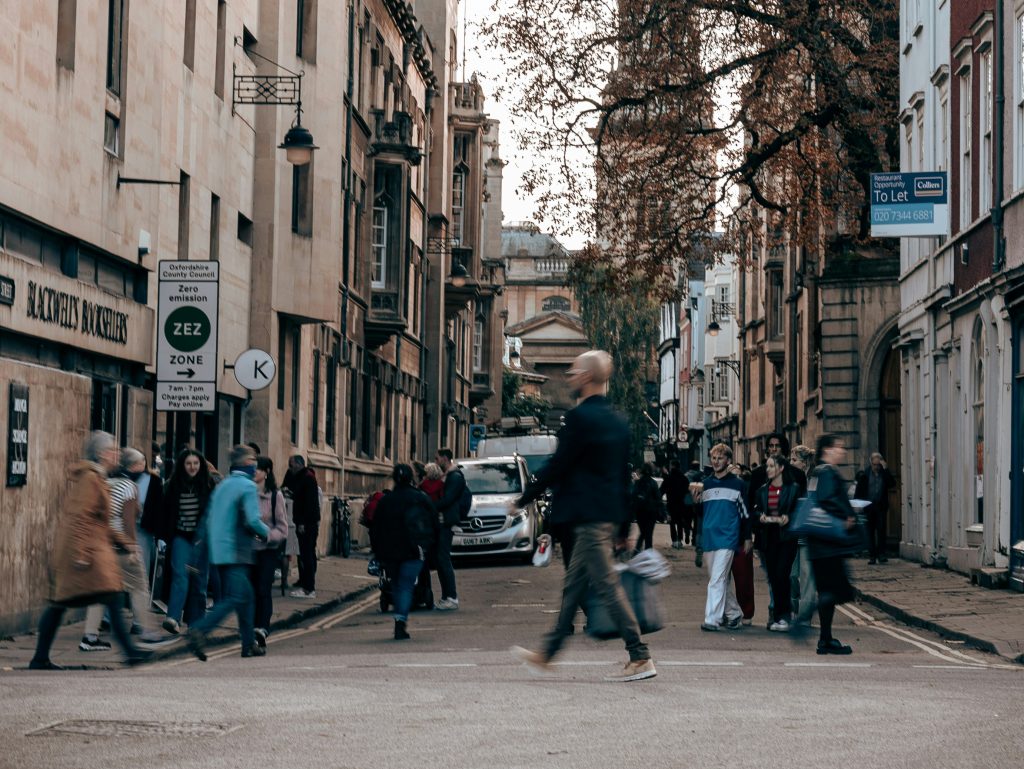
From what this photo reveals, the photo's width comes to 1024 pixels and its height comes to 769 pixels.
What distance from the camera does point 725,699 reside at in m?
11.2

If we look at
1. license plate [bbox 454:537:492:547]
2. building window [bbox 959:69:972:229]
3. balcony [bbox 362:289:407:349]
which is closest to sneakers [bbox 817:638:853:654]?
building window [bbox 959:69:972:229]

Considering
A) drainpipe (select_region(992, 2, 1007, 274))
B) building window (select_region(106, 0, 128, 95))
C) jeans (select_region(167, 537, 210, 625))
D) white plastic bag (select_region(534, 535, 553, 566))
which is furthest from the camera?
drainpipe (select_region(992, 2, 1007, 274))

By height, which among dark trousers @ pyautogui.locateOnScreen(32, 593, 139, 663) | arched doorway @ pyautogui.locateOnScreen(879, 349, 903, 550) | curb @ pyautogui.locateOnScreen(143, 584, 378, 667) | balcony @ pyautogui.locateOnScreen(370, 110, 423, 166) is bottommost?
curb @ pyautogui.locateOnScreen(143, 584, 378, 667)

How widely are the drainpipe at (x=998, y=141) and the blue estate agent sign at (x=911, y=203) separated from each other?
97.8 inches

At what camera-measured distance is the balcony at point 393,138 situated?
140ft

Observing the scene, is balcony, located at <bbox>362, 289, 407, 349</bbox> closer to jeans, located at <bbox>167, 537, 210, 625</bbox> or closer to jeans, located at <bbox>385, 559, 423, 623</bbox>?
jeans, located at <bbox>385, 559, 423, 623</bbox>

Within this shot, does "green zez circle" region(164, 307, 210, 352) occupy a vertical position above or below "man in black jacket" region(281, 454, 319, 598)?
above

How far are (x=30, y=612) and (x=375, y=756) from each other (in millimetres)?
9937

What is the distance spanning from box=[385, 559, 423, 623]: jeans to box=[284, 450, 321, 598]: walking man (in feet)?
18.7

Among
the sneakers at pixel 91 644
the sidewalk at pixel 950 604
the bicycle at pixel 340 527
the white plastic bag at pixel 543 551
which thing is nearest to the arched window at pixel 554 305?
the bicycle at pixel 340 527

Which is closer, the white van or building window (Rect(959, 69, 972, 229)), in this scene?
building window (Rect(959, 69, 972, 229))

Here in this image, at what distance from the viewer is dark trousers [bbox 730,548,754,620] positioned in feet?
61.5

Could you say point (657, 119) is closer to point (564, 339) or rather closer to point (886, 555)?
point (886, 555)

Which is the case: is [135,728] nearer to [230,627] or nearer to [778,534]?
[230,627]
